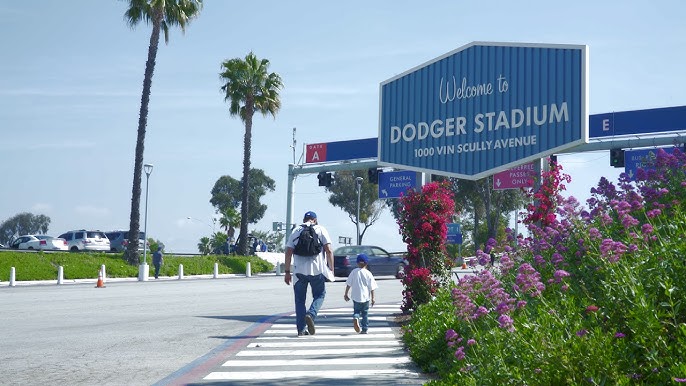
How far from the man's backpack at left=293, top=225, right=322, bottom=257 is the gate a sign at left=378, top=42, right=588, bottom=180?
17.6ft

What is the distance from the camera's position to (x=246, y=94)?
53.0 m

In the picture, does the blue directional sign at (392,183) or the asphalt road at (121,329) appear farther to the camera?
the blue directional sign at (392,183)

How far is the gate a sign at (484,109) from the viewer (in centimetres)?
1630

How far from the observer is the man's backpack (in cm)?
1320

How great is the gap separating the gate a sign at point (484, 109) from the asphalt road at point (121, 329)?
5053mm

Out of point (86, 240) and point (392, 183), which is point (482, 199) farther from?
point (86, 240)

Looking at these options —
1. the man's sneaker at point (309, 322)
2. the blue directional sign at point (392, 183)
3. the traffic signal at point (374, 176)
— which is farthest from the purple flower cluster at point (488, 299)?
the traffic signal at point (374, 176)

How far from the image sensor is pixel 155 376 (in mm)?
9508

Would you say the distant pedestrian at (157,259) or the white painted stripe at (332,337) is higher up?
the distant pedestrian at (157,259)

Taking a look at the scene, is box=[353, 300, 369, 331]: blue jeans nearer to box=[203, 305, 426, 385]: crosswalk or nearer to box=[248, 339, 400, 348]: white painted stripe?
box=[203, 305, 426, 385]: crosswalk

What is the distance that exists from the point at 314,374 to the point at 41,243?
182ft

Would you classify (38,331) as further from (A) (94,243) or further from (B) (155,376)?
(A) (94,243)

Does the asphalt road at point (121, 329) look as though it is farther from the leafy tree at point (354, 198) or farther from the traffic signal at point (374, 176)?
the leafy tree at point (354, 198)

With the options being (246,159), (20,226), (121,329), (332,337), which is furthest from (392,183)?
(20,226)
